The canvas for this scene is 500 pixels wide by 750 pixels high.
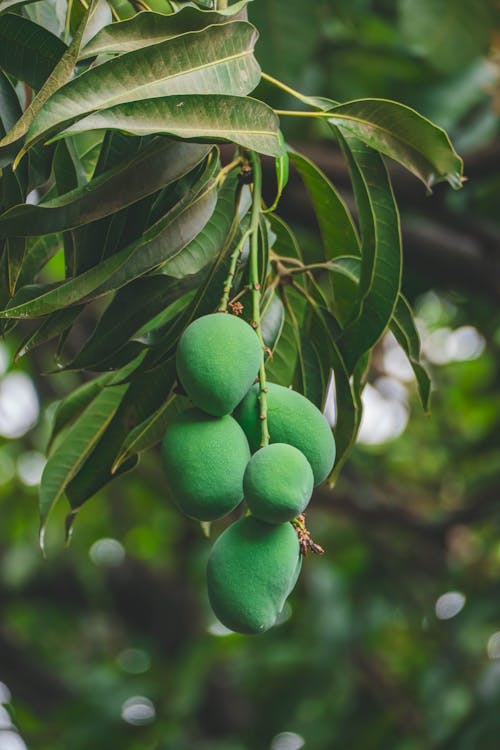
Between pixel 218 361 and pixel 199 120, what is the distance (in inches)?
5.9

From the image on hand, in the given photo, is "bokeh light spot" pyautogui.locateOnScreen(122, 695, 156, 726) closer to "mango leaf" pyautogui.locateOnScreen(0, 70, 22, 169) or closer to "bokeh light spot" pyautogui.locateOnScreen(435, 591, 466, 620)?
"bokeh light spot" pyautogui.locateOnScreen(435, 591, 466, 620)

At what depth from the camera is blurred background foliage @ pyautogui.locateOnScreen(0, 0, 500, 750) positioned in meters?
2.08

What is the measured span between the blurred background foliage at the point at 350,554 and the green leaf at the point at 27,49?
113 cm

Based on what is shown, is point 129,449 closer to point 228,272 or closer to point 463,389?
point 228,272

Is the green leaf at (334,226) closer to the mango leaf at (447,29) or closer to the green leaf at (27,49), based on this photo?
the green leaf at (27,49)

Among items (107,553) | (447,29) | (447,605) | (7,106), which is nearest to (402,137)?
(7,106)

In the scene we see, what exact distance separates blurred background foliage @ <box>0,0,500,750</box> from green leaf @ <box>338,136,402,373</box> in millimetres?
1015

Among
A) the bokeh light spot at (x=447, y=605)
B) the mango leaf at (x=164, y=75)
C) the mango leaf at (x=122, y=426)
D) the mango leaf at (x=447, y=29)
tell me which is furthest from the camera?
the bokeh light spot at (x=447, y=605)

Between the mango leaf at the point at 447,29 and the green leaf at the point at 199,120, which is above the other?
the green leaf at the point at 199,120

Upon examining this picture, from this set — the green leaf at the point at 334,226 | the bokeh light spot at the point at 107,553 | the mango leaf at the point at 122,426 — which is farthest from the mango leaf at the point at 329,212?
the bokeh light spot at the point at 107,553

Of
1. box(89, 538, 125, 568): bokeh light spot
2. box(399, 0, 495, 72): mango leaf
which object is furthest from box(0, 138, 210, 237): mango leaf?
box(89, 538, 125, 568): bokeh light spot

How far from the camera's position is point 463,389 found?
3.49 meters

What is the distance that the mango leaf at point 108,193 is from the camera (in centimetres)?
67

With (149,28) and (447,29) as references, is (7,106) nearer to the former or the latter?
(149,28)
